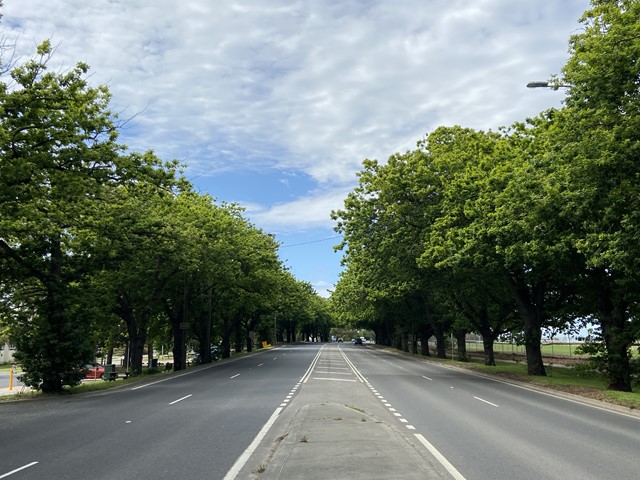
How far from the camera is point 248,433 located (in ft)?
33.5

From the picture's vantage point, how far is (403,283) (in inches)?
1318

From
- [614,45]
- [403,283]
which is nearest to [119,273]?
[403,283]

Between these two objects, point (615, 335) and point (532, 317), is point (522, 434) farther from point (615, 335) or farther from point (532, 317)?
point (532, 317)

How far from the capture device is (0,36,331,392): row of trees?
1320 cm

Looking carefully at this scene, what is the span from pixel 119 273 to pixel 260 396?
48.0 ft

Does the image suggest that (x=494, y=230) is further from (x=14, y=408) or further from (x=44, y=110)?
(x=14, y=408)

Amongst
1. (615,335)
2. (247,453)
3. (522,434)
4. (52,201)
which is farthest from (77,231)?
(615,335)

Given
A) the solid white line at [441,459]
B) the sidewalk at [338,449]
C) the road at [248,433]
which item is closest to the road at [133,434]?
the road at [248,433]

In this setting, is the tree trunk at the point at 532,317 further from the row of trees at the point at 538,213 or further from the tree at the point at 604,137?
the tree at the point at 604,137

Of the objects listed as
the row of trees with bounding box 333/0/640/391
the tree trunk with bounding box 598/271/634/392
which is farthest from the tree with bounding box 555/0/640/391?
the tree trunk with bounding box 598/271/634/392

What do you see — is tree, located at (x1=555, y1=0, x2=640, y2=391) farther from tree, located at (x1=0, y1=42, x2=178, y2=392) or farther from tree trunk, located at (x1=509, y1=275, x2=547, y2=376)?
tree, located at (x1=0, y1=42, x2=178, y2=392)

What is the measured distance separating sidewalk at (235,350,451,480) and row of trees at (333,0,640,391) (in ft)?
27.6

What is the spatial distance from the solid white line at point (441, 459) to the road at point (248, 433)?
32mm

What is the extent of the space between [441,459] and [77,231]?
57.7ft
